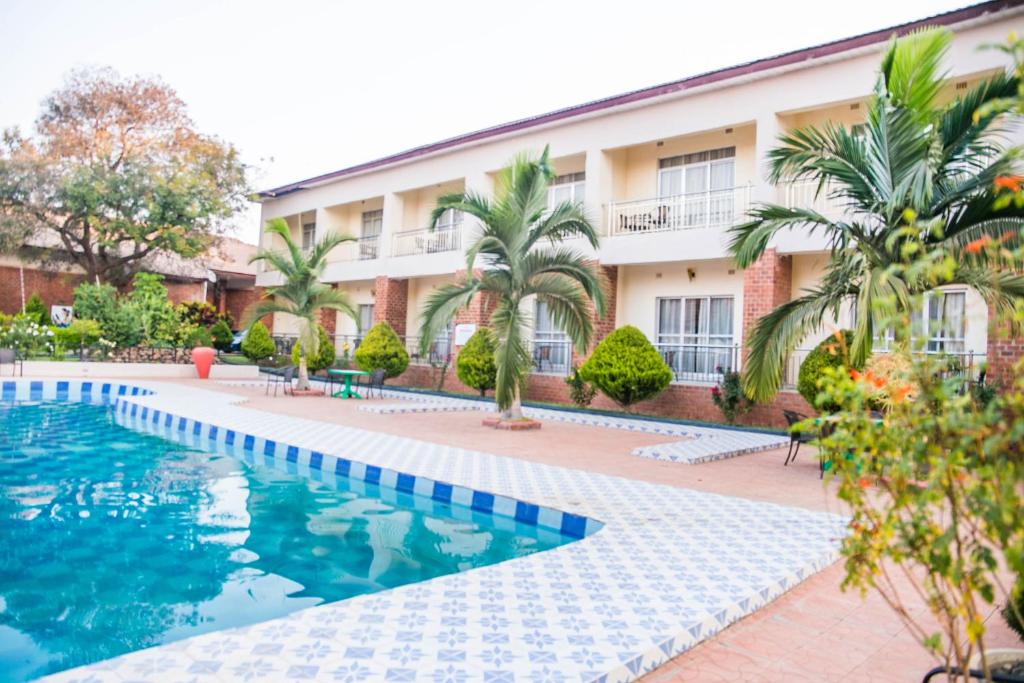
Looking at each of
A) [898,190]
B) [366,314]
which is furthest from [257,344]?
[898,190]

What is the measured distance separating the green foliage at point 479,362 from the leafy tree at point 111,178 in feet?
43.2

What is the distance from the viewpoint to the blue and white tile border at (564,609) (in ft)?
9.70

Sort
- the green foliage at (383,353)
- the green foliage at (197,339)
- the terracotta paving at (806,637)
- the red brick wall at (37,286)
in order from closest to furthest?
the terracotta paving at (806,637), the green foliage at (383,353), the green foliage at (197,339), the red brick wall at (37,286)

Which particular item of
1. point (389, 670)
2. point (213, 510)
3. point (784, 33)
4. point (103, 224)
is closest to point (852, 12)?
point (784, 33)

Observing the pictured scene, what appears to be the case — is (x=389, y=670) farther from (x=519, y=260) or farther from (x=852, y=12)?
(x=852, y=12)

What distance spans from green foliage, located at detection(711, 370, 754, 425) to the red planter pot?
A: 14095mm

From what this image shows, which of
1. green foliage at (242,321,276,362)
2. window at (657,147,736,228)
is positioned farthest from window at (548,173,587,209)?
green foliage at (242,321,276,362)

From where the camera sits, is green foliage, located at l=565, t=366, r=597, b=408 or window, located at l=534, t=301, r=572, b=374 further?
window, located at l=534, t=301, r=572, b=374

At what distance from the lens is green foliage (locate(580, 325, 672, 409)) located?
46.4 feet

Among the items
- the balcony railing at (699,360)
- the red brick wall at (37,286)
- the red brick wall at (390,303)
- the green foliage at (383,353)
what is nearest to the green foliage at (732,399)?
the balcony railing at (699,360)

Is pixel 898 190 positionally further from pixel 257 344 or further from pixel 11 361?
pixel 257 344

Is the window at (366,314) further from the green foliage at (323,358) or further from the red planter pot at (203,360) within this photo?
the red planter pot at (203,360)

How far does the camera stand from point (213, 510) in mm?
6805

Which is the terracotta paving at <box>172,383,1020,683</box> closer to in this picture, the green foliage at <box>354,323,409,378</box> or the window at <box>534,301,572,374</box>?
the window at <box>534,301,572,374</box>
